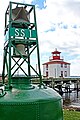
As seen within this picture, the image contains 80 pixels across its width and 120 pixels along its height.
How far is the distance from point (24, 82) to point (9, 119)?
4.40 ft

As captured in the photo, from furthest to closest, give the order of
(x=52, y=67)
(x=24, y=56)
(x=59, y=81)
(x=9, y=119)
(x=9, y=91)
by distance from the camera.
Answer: (x=52, y=67) → (x=59, y=81) → (x=24, y=56) → (x=9, y=91) → (x=9, y=119)

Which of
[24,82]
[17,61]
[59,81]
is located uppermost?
[17,61]

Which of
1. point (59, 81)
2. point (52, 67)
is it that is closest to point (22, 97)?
point (59, 81)

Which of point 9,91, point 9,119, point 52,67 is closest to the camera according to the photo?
point 9,119

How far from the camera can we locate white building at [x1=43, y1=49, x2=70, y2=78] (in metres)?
67.9

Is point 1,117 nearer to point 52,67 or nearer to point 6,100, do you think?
point 6,100

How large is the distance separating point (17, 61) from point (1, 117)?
7.08 feet

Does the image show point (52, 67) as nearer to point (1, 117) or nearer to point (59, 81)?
point (59, 81)

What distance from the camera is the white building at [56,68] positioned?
67.9 meters

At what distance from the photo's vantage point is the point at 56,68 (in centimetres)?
6731

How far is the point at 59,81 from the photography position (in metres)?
52.5

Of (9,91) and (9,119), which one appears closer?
(9,119)

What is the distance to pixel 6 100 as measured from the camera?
675cm

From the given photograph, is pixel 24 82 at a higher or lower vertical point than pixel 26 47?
lower
